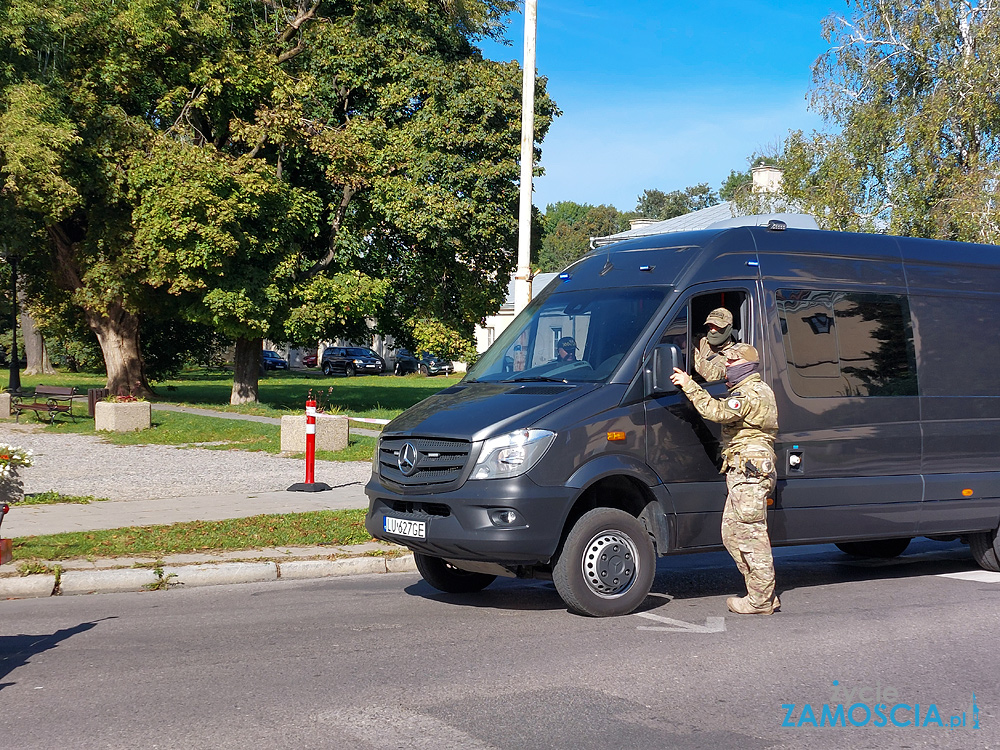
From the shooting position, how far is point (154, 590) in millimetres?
8445

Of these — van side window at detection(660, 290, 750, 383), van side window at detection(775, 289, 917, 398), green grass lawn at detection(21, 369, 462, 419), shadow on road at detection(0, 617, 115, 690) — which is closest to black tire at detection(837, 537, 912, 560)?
van side window at detection(775, 289, 917, 398)

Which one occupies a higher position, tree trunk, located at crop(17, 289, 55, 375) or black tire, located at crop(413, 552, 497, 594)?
tree trunk, located at crop(17, 289, 55, 375)

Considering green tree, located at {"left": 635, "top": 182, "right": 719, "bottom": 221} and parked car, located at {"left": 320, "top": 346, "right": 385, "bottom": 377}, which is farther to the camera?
green tree, located at {"left": 635, "top": 182, "right": 719, "bottom": 221}

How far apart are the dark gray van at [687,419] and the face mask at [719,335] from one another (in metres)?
0.20

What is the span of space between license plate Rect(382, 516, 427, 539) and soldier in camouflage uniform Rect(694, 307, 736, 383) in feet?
7.53

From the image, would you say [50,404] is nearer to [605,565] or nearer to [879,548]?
[879,548]

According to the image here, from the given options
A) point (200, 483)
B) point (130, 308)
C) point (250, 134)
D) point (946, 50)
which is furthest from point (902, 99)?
point (200, 483)

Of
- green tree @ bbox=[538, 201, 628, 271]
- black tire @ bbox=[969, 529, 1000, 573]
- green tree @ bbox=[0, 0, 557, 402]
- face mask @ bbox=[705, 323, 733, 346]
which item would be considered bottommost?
black tire @ bbox=[969, 529, 1000, 573]

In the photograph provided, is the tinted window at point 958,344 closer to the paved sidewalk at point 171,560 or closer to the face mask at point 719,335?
the face mask at point 719,335

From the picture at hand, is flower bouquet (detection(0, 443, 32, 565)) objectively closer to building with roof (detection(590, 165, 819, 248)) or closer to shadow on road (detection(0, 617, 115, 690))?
shadow on road (detection(0, 617, 115, 690))

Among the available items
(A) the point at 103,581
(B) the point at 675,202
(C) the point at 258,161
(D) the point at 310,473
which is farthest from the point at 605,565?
(B) the point at 675,202

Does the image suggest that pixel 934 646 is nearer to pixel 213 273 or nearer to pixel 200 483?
pixel 200 483

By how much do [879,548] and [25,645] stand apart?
7606mm

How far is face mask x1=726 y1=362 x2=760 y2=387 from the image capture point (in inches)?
284
